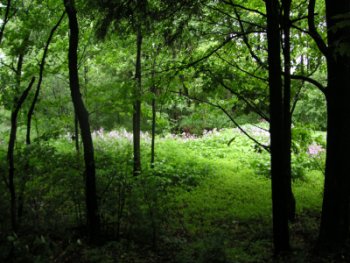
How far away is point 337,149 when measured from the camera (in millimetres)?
4270

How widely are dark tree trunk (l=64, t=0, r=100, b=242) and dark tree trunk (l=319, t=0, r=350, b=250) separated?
3.23 metres

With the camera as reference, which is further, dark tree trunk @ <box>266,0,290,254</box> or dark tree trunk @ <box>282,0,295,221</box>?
dark tree trunk @ <box>282,0,295,221</box>

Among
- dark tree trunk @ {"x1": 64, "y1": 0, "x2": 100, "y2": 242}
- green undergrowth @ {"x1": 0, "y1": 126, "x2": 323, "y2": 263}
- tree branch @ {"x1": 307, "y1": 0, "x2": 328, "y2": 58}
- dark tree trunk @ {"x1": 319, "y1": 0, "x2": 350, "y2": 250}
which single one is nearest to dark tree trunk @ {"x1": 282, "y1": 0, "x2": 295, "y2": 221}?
green undergrowth @ {"x1": 0, "y1": 126, "x2": 323, "y2": 263}

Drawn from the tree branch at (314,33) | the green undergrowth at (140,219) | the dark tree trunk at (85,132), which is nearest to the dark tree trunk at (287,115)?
the green undergrowth at (140,219)

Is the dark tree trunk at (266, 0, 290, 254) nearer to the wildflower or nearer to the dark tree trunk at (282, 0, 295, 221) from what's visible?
the dark tree trunk at (282, 0, 295, 221)

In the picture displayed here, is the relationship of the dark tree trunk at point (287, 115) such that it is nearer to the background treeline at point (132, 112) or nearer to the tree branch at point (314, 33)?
the background treeline at point (132, 112)

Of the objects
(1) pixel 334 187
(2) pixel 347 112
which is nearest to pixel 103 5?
(2) pixel 347 112

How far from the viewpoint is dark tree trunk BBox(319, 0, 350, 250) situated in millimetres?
4180

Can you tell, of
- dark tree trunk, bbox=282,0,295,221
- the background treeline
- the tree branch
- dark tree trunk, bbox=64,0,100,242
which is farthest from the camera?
dark tree trunk, bbox=282,0,295,221

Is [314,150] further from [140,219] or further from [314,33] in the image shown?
[140,219]

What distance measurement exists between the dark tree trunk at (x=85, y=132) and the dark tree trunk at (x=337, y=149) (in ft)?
10.6

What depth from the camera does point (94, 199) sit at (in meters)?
4.62

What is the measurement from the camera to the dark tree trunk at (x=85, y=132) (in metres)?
4.50

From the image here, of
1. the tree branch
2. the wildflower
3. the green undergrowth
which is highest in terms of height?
the tree branch
